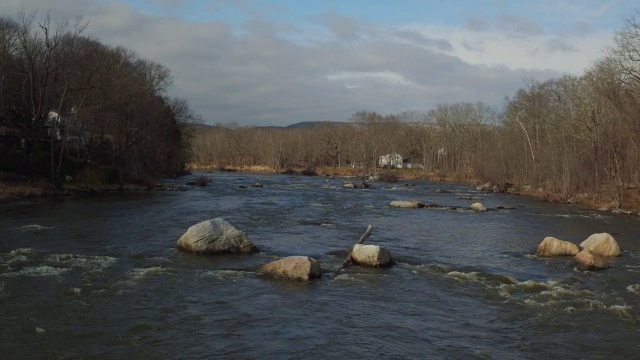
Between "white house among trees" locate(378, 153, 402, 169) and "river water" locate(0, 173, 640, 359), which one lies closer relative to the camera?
"river water" locate(0, 173, 640, 359)

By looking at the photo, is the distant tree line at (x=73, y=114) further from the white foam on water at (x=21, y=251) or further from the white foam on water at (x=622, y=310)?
the white foam on water at (x=622, y=310)

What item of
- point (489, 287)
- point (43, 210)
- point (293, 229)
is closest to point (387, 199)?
point (293, 229)

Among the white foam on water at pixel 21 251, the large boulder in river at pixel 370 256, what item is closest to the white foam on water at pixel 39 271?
the white foam on water at pixel 21 251

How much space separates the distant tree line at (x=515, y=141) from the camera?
43.5 metres

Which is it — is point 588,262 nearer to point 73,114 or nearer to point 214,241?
point 214,241

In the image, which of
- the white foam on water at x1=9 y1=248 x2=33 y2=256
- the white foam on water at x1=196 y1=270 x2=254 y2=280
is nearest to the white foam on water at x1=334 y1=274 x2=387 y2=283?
the white foam on water at x1=196 y1=270 x2=254 y2=280

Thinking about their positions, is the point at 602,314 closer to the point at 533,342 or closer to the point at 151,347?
the point at 533,342

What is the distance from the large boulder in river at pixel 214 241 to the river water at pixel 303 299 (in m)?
0.58

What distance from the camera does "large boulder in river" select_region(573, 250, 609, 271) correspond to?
1845 cm

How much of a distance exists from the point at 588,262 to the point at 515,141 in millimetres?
52812

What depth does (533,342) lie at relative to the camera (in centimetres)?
1128

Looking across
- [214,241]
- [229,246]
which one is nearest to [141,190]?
[214,241]

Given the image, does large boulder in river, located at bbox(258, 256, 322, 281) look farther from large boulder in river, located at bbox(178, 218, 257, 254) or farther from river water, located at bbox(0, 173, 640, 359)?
large boulder in river, located at bbox(178, 218, 257, 254)

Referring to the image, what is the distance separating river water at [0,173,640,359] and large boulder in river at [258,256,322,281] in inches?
13.4
